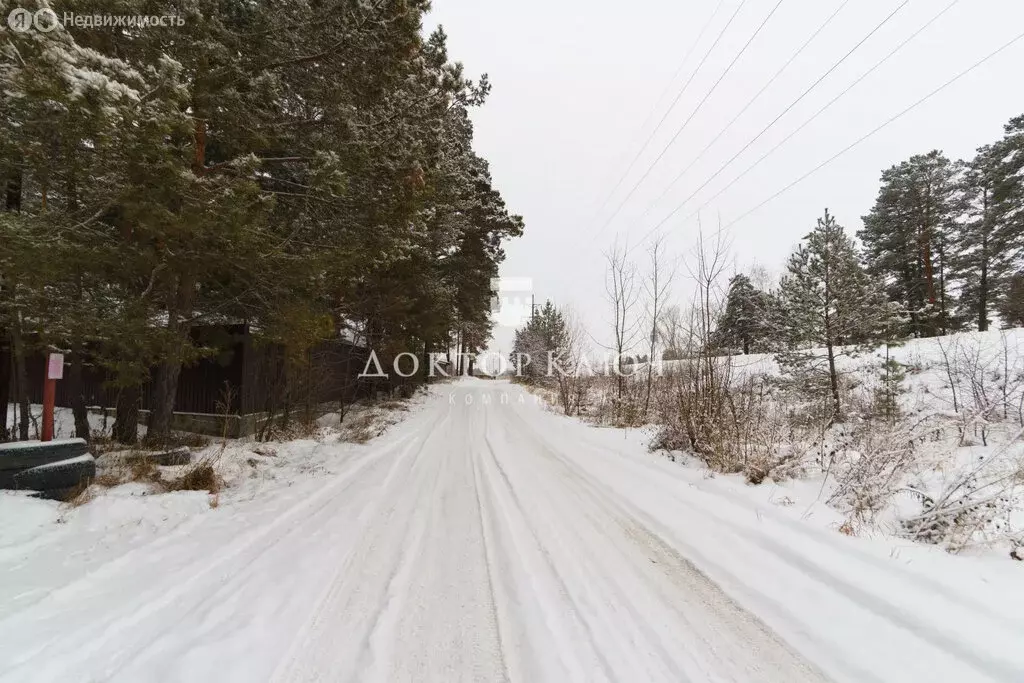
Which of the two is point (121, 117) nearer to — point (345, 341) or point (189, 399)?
point (189, 399)

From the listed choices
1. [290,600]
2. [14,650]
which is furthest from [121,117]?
[290,600]

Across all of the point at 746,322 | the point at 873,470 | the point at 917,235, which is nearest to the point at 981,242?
the point at 917,235

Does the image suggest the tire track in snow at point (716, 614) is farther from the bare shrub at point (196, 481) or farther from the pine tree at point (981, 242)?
the pine tree at point (981, 242)

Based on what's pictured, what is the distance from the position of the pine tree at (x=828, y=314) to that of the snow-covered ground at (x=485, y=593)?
11.5 meters

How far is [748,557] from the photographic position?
3.39 meters

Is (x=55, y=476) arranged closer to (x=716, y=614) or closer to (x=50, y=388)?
(x=50, y=388)

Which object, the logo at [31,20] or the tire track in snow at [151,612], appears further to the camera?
the logo at [31,20]

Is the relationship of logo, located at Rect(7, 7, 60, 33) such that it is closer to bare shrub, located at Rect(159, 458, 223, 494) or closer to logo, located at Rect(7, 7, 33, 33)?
logo, located at Rect(7, 7, 33, 33)

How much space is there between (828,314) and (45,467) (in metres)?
17.9

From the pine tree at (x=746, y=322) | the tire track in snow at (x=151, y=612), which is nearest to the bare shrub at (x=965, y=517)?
the pine tree at (x=746, y=322)

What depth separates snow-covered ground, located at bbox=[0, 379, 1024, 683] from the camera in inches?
83.9

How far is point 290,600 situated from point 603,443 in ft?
23.5

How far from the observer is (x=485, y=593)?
2820 mm

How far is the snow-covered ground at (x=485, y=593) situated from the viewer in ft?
6.99
